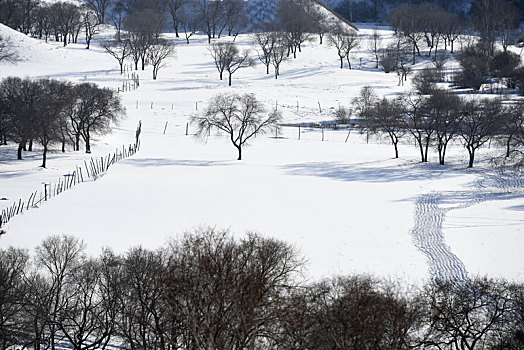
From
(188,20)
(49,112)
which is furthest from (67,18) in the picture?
(49,112)

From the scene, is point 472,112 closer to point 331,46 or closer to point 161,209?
point 161,209

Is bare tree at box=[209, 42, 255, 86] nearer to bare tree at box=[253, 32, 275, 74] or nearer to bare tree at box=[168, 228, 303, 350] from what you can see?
bare tree at box=[253, 32, 275, 74]

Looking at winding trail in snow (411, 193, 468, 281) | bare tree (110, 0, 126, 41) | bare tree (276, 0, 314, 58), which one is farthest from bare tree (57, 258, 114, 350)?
bare tree (110, 0, 126, 41)

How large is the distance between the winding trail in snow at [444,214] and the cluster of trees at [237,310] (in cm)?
303

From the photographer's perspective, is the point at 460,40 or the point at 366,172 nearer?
the point at 366,172

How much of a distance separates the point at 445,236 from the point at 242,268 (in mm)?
17317

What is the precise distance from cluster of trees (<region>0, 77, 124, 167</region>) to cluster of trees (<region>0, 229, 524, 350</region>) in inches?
1077

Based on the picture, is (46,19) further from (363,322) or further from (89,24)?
(363,322)

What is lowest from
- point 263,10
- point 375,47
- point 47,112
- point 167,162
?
point 167,162

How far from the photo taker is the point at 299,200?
4069 cm

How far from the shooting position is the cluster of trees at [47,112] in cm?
4903

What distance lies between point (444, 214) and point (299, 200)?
33.6 ft

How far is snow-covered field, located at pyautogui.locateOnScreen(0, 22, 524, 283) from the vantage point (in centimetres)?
2955

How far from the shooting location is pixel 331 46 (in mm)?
120312
